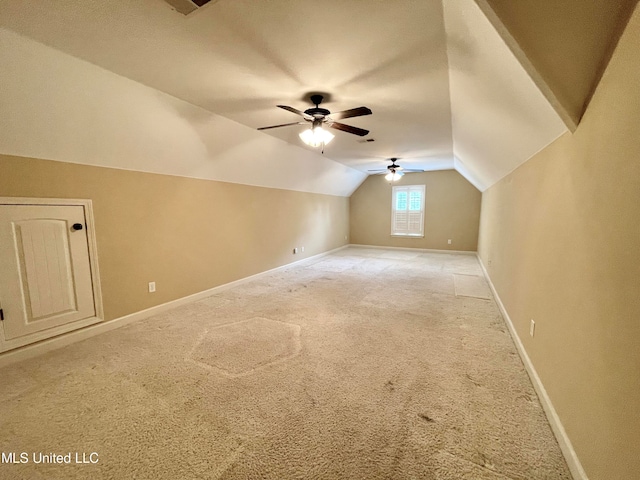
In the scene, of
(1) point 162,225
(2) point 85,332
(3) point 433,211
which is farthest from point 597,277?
(3) point 433,211

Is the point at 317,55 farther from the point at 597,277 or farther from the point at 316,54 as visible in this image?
the point at 597,277

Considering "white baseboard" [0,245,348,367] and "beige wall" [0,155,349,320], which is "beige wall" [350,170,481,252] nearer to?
"beige wall" [0,155,349,320]

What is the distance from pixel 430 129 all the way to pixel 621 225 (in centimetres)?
298

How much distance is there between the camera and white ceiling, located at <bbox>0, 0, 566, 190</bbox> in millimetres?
1494

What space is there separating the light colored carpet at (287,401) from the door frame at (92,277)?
0.65ft

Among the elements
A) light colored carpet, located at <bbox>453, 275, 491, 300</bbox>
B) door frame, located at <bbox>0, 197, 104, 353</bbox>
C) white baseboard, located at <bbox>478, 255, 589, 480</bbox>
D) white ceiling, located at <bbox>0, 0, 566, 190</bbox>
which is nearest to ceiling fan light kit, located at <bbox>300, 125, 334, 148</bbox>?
white ceiling, located at <bbox>0, 0, 566, 190</bbox>

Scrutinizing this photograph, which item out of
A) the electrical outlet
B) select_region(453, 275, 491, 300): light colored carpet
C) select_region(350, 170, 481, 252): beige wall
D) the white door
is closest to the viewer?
the electrical outlet

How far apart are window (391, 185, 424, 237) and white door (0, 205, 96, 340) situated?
7.30 metres

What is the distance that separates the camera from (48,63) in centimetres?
193

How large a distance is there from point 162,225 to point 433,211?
Result: 683 cm

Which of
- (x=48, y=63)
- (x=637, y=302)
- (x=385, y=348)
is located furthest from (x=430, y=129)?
(x=48, y=63)

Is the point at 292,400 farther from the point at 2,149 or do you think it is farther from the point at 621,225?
the point at 2,149

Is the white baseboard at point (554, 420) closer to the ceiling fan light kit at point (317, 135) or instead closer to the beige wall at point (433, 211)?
the ceiling fan light kit at point (317, 135)

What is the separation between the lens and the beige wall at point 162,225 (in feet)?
8.51
